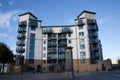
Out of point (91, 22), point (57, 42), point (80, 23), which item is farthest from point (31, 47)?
point (91, 22)

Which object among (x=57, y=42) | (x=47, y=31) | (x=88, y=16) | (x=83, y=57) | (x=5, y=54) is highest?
(x=88, y=16)

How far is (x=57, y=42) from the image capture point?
7056cm

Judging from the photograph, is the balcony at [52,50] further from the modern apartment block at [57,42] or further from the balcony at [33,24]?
the balcony at [33,24]

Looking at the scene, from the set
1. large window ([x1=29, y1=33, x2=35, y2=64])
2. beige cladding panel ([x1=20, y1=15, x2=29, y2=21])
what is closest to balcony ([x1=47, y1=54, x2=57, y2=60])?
large window ([x1=29, y1=33, x2=35, y2=64])

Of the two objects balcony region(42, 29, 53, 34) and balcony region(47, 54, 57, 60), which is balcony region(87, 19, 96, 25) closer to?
balcony region(42, 29, 53, 34)

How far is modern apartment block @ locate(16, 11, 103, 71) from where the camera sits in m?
64.3

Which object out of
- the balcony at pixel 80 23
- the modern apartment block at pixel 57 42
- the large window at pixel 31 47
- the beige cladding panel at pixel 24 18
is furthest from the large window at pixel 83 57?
the beige cladding panel at pixel 24 18

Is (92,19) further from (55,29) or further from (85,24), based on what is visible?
(55,29)

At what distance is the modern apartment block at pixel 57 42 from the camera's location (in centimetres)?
6431

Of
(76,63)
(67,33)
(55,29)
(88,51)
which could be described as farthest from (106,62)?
(55,29)

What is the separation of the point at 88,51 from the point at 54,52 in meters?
16.0

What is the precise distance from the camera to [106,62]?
5772 cm

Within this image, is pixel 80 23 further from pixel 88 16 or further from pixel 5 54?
pixel 5 54

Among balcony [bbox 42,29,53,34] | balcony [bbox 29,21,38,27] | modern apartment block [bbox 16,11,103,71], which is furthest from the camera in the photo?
balcony [bbox 42,29,53,34]
